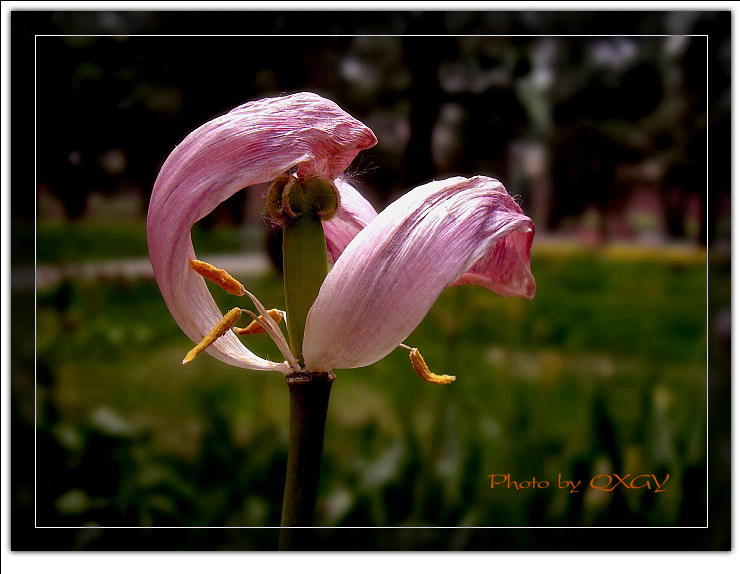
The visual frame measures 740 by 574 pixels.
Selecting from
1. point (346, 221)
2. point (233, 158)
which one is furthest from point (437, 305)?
point (233, 158)

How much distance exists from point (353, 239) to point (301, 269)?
4 centimetres

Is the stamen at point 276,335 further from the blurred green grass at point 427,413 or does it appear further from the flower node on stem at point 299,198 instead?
the blurred green grass at point 427,413

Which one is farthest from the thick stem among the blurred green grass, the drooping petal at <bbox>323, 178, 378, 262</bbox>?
the blurred green grass

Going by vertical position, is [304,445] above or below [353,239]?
below

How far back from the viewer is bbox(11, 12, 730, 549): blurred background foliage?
94cm

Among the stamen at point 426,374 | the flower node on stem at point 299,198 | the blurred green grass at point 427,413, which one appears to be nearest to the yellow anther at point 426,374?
the stamen at point 426,374

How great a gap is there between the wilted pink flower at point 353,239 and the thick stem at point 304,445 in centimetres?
1

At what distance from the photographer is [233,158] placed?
476 mm

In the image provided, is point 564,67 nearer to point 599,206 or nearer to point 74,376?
point 599,206

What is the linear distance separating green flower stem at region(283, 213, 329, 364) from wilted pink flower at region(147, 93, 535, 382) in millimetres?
16

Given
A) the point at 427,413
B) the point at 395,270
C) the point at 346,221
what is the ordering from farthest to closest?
the point at 427,413 → the point at 346,221 → the point at 395,270

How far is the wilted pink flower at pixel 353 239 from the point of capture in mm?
463

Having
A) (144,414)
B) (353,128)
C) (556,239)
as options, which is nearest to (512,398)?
(556,239)

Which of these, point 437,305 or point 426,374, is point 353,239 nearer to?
point 426,374
